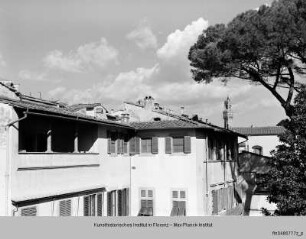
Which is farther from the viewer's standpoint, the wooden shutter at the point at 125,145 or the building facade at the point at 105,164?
the wooden shutter at the point at 125,145

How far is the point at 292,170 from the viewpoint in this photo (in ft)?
48.2

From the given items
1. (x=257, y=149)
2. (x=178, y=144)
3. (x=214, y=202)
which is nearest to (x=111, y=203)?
(x=178, y=144)

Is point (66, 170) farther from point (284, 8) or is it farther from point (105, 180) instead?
point (284, 8)

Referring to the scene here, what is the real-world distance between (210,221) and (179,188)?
44.6 feet

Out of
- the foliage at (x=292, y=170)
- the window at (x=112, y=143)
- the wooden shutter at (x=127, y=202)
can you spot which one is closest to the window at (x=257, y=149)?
the wooden shutter at (x=127, y=202)

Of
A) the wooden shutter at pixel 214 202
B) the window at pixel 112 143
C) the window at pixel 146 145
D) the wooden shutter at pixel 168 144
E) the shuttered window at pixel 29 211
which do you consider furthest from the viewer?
the wooden shutter at pixel 214 202

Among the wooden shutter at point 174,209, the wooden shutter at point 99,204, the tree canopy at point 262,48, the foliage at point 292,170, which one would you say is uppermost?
the tree canopy at point 262,48

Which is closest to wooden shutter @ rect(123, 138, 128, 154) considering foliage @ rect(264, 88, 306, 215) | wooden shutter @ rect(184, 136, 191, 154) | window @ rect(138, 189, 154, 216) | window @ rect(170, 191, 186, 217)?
window @ rect(138, 189, 154, 216)

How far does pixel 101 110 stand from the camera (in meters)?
24.9

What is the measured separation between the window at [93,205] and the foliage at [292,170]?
763cm

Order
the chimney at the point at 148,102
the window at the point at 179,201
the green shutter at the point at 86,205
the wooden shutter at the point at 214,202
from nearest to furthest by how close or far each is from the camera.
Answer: the green shutter at the point at 86,205 → the window at the point at 179,201 → the wooden shutter at the point at 214,202 → the chimney at the point at 148,102

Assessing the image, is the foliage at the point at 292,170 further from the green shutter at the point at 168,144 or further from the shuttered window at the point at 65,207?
the green shutter at the point at 168,144

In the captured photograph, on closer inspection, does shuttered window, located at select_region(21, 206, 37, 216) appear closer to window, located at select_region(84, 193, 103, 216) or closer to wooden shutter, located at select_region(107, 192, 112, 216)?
window, located at select_region(84, 193, 103, 216)

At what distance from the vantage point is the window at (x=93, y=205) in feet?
62.4
